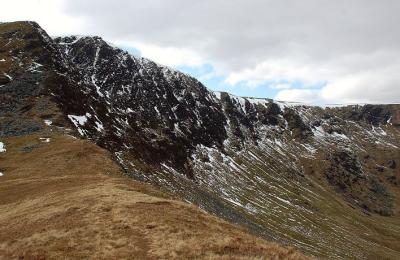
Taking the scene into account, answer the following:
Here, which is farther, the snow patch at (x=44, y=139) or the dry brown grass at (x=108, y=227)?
the snow patch at (x=44, y=139)

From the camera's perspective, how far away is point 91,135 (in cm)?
12562

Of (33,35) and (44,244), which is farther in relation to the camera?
(33,35)

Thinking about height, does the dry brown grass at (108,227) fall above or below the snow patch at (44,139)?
below

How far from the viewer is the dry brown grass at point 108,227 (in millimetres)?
30141

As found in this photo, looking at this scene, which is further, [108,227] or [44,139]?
[44,139]

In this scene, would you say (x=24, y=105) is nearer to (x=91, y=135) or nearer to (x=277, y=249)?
(x=91, y=135)

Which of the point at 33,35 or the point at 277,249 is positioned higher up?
the point at 33,35

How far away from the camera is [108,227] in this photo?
114 ft

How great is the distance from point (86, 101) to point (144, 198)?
113017 mm

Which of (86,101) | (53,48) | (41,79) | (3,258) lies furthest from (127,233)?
(53,48)

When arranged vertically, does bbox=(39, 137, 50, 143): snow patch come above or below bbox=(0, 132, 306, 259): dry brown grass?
above

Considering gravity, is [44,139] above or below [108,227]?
above

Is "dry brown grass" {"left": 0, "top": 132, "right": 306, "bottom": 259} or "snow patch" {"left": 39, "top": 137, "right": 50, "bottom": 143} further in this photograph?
"snow patch" {"left": 39, "top": 137, "right": 50, "bottom": 143}

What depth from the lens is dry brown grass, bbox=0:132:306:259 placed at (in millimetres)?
30141
